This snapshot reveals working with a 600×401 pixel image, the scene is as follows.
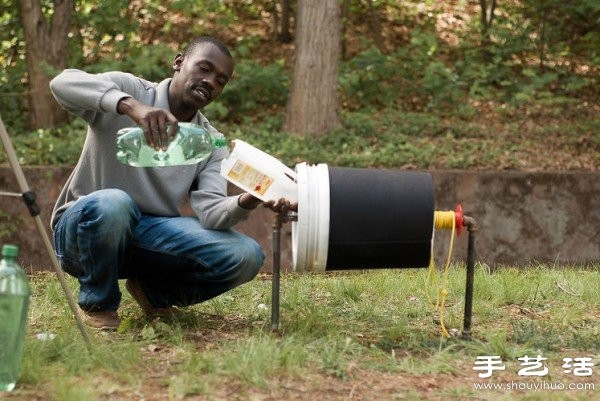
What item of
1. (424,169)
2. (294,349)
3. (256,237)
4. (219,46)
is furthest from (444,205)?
(294,349)

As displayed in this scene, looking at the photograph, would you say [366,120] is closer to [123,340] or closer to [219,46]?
[219,46]

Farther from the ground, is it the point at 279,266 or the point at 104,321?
the point at 279,266

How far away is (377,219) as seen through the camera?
3.92 meters

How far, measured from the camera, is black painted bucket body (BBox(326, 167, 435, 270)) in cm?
389

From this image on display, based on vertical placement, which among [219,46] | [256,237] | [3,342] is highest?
[219,46]

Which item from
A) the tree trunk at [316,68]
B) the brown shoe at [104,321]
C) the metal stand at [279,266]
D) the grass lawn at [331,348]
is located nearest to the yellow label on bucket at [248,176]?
the metal stand at [279,266]

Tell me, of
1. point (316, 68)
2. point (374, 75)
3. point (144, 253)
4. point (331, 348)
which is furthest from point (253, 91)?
point (331, 348)

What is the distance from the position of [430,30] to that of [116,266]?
8076mm

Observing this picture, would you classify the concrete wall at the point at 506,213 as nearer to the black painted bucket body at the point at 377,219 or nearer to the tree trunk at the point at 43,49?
the tree trunk at the point at 43,49

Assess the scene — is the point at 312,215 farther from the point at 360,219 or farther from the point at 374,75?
the point at 374,75

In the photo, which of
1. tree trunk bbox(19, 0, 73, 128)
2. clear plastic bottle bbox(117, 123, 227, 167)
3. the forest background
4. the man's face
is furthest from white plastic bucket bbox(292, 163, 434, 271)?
tree trunk bbox(19, 0, 73, 128)

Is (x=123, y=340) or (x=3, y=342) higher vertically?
(x=3, y=342)

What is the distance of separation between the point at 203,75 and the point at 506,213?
4.40 m

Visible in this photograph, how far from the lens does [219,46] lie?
434cm
